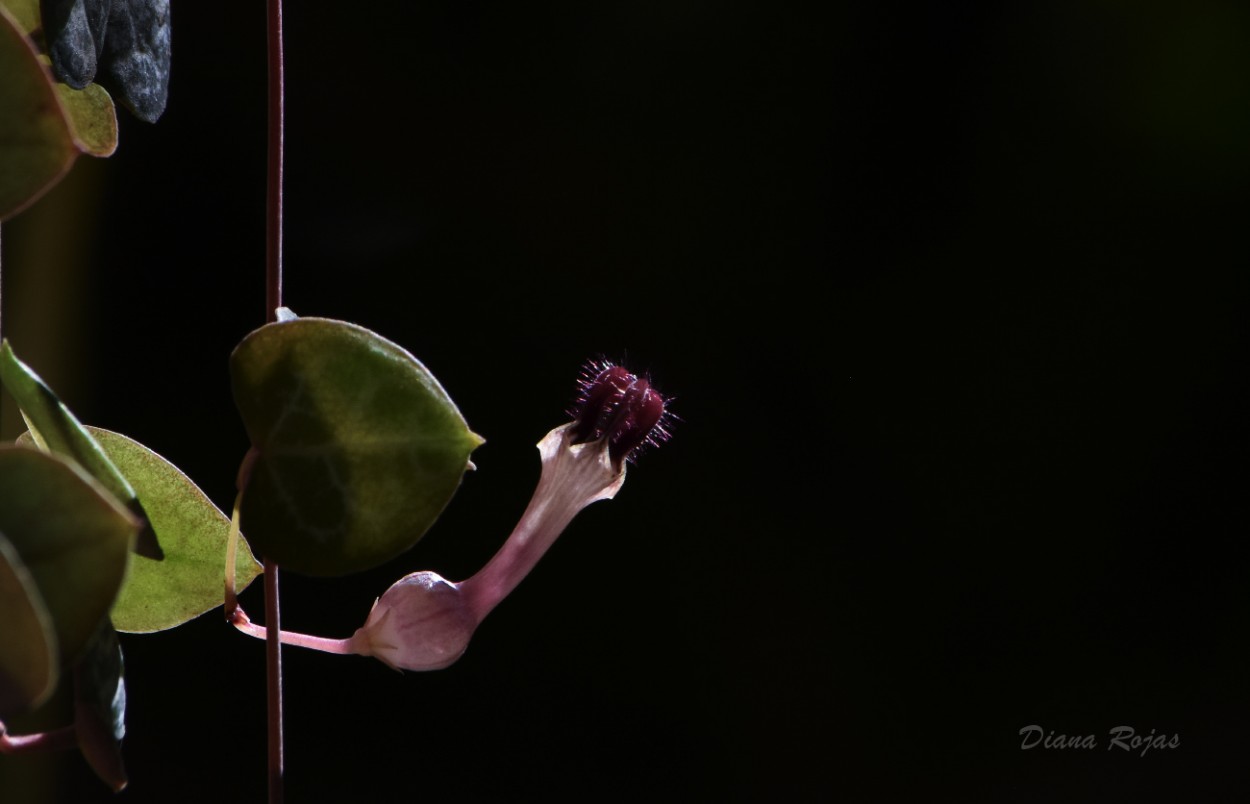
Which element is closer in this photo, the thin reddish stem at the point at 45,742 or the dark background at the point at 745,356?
the thin reddish stem at the point at 45,742

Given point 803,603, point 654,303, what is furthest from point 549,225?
point 803,603

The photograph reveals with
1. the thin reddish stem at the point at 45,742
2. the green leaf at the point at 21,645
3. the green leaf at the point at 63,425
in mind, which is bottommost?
the thin reddish stem at the point at 45,742

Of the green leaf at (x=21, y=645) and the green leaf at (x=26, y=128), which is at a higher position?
the green leaf at (x=26, y=128)

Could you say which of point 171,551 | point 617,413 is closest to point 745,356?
point 617,413

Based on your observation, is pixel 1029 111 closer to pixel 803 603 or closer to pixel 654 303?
pixel 654 303

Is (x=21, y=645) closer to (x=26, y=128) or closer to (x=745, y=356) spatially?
(x=26, y=128)

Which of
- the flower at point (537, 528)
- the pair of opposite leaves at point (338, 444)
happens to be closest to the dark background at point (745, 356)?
the flower at point (537, 528)

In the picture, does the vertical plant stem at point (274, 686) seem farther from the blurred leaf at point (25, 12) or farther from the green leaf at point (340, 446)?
the blurred leaf at point (25, 12)
